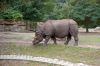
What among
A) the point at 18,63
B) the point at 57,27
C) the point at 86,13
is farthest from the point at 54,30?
the point at 86,13

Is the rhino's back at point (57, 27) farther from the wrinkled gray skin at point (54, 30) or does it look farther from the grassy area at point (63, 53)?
the grassy area at point (63, 53)

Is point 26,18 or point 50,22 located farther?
point 26,18

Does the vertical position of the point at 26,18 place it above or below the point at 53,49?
below

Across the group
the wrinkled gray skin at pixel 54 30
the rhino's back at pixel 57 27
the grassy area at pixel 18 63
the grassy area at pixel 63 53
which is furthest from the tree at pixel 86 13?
the grassy area at pixel 18 63

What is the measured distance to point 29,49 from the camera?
16.7 metres

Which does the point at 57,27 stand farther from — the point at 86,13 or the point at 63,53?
the point at 86,13

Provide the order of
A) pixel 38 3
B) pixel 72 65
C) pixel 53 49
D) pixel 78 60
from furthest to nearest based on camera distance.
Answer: pixel 38 3 → pixel 53 49 → pixel 78 60 → pixel 72 65

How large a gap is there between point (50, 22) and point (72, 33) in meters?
1.87

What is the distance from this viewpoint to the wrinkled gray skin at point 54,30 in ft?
61.3

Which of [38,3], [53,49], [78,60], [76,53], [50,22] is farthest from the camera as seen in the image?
[38,3]

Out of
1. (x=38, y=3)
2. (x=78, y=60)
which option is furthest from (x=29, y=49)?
(x=38, y=3)

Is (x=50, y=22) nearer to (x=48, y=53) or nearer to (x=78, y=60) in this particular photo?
(x=48, y=53)

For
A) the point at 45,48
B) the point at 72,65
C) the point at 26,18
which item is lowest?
the point at 26,18

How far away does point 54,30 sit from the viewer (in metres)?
19.4
